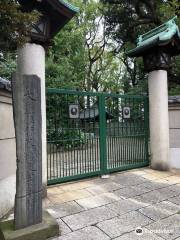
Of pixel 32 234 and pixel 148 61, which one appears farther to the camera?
pixel 148 61

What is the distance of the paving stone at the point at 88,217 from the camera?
3891 mm

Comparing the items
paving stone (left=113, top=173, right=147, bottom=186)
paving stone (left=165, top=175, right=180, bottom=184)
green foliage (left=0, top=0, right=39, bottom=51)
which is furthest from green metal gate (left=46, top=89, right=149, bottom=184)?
green foliage (left=0, top=0, right=39, bottom=51)

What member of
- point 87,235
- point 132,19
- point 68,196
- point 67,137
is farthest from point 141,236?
point 132,19

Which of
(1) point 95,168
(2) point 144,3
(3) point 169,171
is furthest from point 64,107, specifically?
(2) point 144,3

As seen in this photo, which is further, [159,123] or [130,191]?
[159,123]

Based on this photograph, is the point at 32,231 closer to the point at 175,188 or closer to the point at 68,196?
the point at 68,196

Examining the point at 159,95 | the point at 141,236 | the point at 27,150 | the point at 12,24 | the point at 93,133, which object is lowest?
the point at 141,236

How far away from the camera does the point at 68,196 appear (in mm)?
5035

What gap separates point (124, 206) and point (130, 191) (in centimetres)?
Result: 83

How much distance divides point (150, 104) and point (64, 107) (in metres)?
2.84

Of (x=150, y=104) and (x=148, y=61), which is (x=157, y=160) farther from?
(x=148, y=61)

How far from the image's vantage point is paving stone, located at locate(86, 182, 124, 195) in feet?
17.5

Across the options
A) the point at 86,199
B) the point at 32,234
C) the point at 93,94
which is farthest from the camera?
the point at 93,94

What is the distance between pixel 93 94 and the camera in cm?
621
